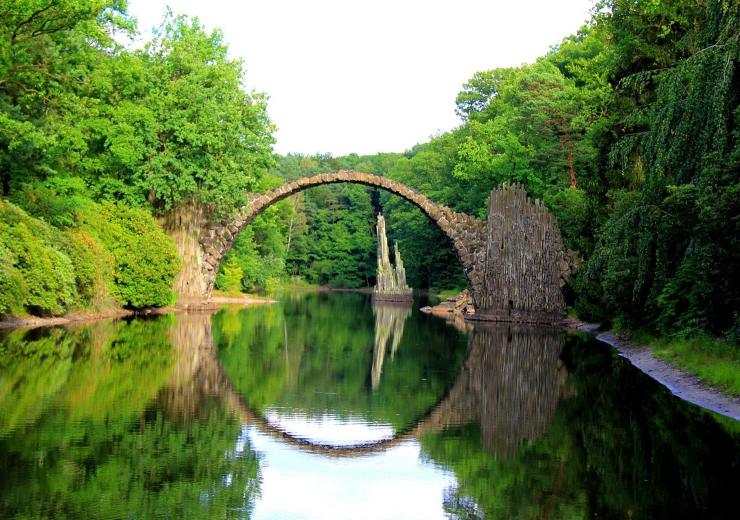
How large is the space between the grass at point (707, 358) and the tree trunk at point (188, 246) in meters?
22.3

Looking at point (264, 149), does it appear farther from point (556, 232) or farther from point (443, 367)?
point (443, 367)

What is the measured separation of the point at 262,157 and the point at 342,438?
29.2 meters

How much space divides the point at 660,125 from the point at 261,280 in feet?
133

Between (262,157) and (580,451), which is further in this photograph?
(262,157)

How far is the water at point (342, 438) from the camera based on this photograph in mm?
7539

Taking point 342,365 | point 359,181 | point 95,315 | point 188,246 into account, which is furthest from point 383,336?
point 359,181

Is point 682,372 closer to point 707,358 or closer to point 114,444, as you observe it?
point 707,358

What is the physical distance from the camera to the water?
7.54m

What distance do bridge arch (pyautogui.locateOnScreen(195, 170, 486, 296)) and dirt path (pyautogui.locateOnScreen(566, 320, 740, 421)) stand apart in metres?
12.2

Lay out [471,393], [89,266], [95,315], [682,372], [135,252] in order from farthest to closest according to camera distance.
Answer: [135,252] → [95,315] → [89,266] → [682,372] → [471,393]

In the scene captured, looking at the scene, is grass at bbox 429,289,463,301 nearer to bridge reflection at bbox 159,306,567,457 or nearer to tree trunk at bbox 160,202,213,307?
tree trunk at bbox 160,202,213,307

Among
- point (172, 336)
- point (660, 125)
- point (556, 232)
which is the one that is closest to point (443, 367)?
point (660, 125)

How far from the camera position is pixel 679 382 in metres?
15.9

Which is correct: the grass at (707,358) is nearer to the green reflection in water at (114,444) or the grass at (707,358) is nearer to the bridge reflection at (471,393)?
the bridge reflection at (471,393)
